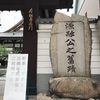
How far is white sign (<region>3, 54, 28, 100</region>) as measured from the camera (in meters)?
6.51

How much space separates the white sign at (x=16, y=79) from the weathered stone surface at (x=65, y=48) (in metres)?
1.18

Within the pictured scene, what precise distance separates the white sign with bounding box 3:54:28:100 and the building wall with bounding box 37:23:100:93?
8.16ft

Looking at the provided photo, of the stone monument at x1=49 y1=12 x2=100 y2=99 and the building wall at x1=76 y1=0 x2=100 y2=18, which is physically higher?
the building wall at x1=76 y1=0 x2=100 y2=18

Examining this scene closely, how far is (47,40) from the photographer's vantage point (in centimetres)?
942

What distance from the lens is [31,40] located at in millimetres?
9844

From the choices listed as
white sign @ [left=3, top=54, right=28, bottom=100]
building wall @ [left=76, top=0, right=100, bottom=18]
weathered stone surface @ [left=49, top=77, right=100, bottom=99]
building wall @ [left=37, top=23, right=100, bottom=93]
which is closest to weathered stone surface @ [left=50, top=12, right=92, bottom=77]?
weathered stone surface @ [left=49, top=77, right=100, bottom=99]

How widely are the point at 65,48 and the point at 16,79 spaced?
195 centimetres

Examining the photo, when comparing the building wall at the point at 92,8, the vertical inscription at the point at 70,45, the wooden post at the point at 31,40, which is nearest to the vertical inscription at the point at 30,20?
the wooden post at the point at 31,40

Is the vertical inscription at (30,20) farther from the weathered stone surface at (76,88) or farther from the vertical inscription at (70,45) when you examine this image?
the weathered stone surface at (76,88)

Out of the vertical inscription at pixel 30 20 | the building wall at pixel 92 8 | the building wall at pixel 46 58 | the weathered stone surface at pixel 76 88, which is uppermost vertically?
the building wall at pixel 92 8

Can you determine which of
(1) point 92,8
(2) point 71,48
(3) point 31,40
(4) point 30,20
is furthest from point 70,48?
(1) point 92,8

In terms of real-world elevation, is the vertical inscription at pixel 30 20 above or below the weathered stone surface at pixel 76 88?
above

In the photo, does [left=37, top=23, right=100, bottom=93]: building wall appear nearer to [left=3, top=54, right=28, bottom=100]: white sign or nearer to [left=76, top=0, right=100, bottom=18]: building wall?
[left=3, top=54, right=28, bottom=100]: white sign

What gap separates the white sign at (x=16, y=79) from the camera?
21.4ft
